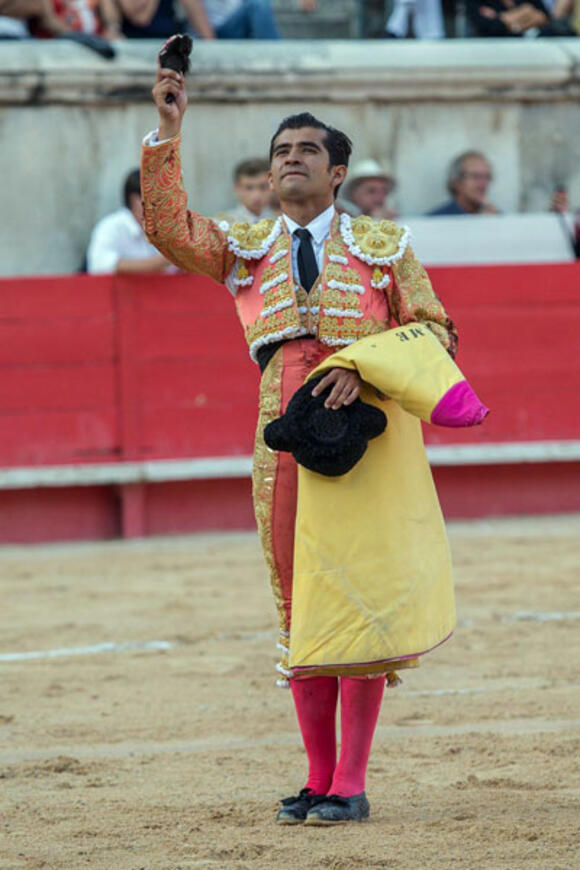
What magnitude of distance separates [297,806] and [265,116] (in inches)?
227

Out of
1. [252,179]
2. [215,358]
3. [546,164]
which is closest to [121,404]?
[215,358]

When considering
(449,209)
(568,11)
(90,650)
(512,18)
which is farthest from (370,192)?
(90,650)

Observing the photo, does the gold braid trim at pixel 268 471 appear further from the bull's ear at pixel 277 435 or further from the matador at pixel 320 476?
the bull's ear at pixel 277 435

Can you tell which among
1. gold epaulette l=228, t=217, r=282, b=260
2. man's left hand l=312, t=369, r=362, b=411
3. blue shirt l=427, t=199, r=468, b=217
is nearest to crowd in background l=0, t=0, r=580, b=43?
blue shirt l=427, t=199, r=468, b=217

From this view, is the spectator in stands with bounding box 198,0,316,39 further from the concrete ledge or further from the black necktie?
the black necktie

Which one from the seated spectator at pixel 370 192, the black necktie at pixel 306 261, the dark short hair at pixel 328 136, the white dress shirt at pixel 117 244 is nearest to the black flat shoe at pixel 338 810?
the black necktie at pixel 306 261

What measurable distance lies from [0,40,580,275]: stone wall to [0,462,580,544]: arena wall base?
4.79ft

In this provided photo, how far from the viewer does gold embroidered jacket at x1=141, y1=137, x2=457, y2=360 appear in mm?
3121

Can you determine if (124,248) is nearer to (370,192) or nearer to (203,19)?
(370,192)

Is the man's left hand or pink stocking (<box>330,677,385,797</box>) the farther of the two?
pink stocking (<box>330,677,385,797</box>)

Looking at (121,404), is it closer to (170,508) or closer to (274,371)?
(170,508)

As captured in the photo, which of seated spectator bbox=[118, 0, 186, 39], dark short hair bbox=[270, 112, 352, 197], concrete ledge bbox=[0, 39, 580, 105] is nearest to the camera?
dark short hair bbox=[270, 112, 352, 197]

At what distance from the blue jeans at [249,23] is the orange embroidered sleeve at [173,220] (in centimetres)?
582

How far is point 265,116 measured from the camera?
27.5 ft
